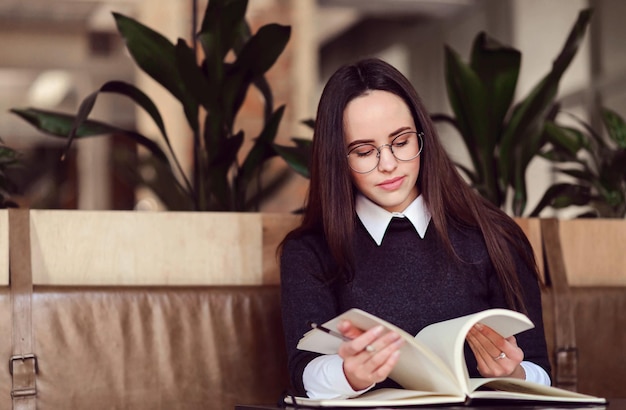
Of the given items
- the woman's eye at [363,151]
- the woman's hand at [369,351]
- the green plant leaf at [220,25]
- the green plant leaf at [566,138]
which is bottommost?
the woman's hand at [369,351]

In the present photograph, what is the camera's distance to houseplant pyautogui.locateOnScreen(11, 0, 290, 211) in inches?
61.8

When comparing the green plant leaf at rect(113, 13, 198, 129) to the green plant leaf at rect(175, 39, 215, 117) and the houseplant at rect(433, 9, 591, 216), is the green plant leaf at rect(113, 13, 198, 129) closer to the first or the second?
the green plant leaf at rect(175, 39, 215, 117)

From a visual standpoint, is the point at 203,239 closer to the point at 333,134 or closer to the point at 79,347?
the point at 79,347

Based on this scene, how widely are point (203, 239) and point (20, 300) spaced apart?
308 mm

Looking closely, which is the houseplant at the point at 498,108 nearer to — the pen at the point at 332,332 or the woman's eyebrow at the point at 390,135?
the woman's eyebrow at the point at 390,135

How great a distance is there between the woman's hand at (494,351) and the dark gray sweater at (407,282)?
17 cm

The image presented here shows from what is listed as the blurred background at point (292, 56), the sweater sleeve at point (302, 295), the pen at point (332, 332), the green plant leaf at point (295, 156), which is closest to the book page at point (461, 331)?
the pen at point (332, 332)

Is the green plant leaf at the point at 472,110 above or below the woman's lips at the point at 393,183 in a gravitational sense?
above

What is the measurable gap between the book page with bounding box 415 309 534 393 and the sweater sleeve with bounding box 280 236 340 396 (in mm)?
227

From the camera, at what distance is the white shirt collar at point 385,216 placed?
137 centimetres

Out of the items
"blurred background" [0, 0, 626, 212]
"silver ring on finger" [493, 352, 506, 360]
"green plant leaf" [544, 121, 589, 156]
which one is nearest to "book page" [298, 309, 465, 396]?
"silver ring on finger" [493, 352, 506, 360]

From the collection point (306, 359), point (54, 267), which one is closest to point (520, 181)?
point (306, 359)

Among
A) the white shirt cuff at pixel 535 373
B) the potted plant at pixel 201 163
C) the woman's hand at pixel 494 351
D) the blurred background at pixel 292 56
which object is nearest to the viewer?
the woman's hand at pixel 494 351

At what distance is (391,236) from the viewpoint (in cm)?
137
